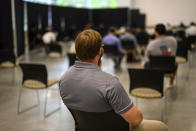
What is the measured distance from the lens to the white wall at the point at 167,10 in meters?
16.3

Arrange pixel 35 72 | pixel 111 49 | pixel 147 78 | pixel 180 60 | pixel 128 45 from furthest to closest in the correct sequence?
pixel 128 45 → pixel 111 49 → pixel 180 60 → pixel 35 72 → pixel 147 78

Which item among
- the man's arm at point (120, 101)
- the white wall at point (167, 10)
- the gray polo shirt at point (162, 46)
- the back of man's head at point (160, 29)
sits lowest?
the man's arm at point (120, 101)

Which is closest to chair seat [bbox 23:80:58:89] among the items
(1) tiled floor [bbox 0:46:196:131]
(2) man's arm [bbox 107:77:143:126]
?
(1) tiled floor [bbox 0:46:196:131]

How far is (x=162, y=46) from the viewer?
4.48 m

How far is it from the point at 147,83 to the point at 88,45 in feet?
6.37

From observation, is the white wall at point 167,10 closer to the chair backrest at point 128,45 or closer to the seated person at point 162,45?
the chair backrest at point 128,45

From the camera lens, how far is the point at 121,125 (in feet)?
5.98

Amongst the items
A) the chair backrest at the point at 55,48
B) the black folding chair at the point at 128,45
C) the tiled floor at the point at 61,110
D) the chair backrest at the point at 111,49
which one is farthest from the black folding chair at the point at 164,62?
the chair backrest at the point at 55,48

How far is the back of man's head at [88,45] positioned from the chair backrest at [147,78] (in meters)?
1.70

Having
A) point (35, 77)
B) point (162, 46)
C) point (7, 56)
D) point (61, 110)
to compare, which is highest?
point (162, 46)

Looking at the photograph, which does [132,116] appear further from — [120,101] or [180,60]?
[180,60]

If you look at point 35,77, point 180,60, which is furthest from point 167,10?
point 35,77

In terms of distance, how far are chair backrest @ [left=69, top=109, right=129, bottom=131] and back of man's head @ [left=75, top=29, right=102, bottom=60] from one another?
0.41m

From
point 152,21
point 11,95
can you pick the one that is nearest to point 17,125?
point 11,95
